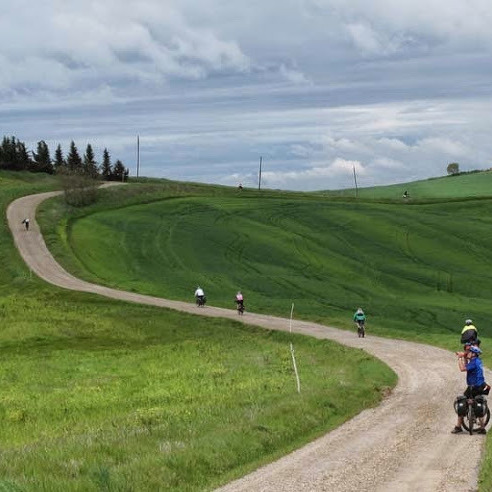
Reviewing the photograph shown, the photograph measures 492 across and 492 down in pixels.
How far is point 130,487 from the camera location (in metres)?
15.6

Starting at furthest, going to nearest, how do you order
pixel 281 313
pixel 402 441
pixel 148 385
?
pixel 281 313
pixel 148 385
pixel 402 441

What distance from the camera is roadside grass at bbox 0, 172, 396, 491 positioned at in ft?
57.5

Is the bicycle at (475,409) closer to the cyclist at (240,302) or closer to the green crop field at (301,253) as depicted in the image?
the green crop field at (301,253)

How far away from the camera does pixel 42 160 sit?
196m

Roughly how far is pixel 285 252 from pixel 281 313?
27.6m

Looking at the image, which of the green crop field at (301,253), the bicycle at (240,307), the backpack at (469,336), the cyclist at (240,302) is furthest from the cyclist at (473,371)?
the bicycle at (240,307)

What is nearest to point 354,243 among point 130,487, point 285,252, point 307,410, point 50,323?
point 285,252

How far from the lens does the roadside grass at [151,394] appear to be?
17516 millimetres

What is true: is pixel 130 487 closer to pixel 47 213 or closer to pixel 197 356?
pixel 197 356

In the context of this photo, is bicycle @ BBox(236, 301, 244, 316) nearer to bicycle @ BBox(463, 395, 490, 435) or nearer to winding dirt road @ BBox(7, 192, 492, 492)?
winding dirt road @ BBox(7, 192, 492, 492)

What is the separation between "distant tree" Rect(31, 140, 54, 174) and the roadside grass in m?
134

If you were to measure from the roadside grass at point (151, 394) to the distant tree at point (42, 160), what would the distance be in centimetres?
13420

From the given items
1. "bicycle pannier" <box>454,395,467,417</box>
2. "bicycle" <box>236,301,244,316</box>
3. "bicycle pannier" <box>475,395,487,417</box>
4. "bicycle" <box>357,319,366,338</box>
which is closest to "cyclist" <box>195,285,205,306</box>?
"bicycle" <box>236,301,244,316</box>

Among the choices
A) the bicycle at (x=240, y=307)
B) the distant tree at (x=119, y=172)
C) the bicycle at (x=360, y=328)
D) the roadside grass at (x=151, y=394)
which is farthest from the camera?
the distant tree at (x=119, y=172)
